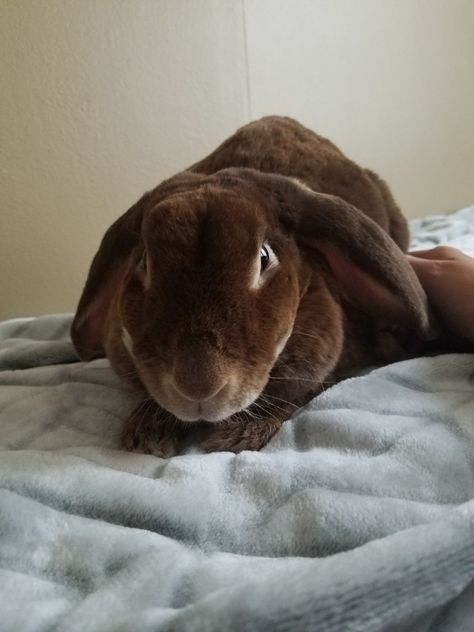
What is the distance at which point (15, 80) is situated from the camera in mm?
1829

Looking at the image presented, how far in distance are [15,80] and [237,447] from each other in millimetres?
1563

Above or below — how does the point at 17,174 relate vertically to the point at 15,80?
below

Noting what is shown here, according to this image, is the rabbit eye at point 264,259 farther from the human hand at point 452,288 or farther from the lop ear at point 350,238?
the human hand at point 452,288

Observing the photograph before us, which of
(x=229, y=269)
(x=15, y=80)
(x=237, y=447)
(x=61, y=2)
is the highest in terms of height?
(x=61, y=2)

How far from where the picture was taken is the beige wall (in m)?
1.88

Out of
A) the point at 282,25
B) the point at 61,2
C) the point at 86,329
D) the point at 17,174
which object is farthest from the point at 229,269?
the point at 282,25

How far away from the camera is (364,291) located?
0.97 m

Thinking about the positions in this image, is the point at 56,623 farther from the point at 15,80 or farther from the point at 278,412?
the point at 15,80

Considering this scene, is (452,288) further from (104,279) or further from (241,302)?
(104,279)

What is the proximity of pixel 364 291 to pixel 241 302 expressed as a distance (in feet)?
1.00

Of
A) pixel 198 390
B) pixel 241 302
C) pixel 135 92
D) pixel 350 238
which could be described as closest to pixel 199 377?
pixel 198 390

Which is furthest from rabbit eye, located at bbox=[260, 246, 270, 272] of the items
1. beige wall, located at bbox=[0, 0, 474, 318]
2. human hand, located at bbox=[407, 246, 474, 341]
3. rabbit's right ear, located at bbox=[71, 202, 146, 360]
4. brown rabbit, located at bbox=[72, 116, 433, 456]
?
beige wall, located at bbox=[0, 0, 474, 318]

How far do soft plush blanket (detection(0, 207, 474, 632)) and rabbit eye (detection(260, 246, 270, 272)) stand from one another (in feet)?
0.71

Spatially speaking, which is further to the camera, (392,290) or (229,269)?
(392,290)
